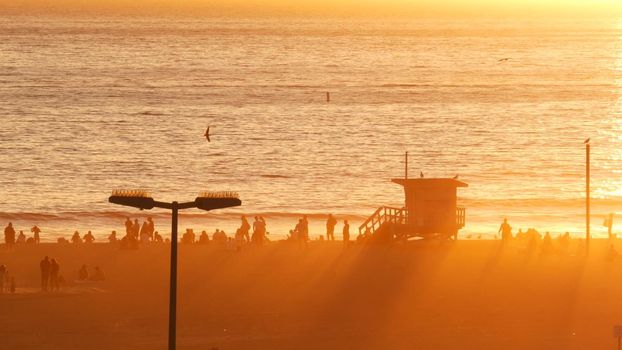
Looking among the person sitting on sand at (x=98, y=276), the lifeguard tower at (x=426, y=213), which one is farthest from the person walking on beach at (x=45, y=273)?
the lifeguard tower at (x=426, y=213)

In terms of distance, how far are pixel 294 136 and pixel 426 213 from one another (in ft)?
172

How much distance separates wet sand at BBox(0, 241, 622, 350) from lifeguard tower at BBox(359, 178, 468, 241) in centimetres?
53

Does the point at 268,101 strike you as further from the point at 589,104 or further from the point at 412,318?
the point at 412,318

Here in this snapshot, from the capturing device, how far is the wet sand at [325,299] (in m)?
31.6

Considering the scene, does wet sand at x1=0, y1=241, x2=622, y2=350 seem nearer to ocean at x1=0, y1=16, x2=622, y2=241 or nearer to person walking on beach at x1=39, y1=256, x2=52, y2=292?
person walking on beach at x1=39, y1=256, x2=52, y2=292

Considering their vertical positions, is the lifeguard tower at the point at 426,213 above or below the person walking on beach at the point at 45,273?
above

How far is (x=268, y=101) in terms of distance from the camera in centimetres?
11869

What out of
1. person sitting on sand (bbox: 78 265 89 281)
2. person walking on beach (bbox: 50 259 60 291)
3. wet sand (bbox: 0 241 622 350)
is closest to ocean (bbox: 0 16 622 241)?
wet sand (bbox: 0 241 622 350)

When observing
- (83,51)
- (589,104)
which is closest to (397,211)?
(589,104)

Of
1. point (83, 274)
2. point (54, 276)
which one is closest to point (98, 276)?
point (83, 274)

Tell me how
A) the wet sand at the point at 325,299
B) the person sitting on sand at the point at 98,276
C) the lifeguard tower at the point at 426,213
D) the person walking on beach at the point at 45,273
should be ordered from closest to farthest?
the wet sand at the point at 325,299 < the person walking on beach at the point at 45,273 < the person sitting on sand at the point at 98,276 < the lifeguard tower at the point at 426,213

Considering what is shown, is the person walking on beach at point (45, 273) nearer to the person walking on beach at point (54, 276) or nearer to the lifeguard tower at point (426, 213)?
the person walking on beach at point (54, 276)

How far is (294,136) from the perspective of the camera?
97.1 meters

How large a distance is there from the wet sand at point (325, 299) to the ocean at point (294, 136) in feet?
51.3
